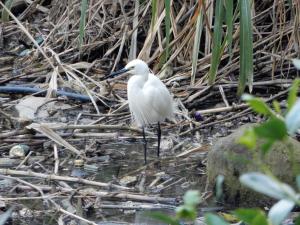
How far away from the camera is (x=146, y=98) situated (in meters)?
5.01

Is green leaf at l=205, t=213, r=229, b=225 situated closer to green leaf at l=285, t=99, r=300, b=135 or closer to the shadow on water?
green leaf at l=285, t=99, r=300, b=135

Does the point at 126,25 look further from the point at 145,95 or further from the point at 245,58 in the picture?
the point at 245,58

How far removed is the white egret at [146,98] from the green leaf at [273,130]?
403 cm

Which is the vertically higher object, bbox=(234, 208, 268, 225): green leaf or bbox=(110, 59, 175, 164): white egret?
bbox=(234, 208, 268, 225): green leaf

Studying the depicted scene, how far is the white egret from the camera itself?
4.98 meters


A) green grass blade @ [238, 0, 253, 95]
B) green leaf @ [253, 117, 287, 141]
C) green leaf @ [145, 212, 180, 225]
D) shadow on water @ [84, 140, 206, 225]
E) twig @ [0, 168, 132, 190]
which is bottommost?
shadow on water @ [84, 140, 206, 225]

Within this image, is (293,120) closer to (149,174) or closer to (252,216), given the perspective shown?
(252,216)

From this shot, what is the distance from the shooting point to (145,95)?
16.4 ft

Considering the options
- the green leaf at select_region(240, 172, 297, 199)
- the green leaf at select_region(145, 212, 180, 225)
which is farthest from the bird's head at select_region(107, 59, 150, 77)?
the green leaf at select_region(240, 172, 297, 199)

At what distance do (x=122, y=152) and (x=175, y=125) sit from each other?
24.6 inches

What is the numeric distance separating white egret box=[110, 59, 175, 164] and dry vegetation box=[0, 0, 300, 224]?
0.53 feet

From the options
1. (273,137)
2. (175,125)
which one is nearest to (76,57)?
(175,125)

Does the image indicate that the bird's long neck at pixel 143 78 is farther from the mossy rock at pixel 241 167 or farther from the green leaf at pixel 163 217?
the green leaf at pixel 163 217

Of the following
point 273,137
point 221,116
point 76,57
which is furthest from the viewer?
point 76,57
